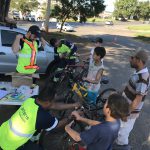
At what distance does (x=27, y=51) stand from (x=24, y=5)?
244ft

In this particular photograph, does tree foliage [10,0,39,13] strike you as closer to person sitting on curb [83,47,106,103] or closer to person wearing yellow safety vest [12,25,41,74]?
person wearing yellow safety vest [12,25,41,74]

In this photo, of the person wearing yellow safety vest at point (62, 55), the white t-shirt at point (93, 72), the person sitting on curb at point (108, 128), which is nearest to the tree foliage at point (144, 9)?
the person wearing yellow safety vest at point (62, 55)

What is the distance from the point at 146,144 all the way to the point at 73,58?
4.40 meters

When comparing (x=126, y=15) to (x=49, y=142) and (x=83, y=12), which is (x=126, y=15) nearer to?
(x=83, y=12)

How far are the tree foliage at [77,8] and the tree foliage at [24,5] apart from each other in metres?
50.9

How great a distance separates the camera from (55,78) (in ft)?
30.5

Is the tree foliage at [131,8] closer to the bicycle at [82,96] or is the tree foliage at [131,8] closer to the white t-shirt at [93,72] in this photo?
the bicycle at [82,96]

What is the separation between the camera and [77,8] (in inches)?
1152

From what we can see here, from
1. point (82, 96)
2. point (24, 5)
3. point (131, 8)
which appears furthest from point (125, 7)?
point (82, 96)

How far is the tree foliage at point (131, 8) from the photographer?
119 m

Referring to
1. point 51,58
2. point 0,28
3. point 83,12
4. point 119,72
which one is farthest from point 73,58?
point 83,12

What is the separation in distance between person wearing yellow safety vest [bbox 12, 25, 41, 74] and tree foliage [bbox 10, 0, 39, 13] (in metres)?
72.9

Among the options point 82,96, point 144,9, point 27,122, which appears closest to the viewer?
point 27,122

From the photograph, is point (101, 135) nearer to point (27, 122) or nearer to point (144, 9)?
point (27, 122)
